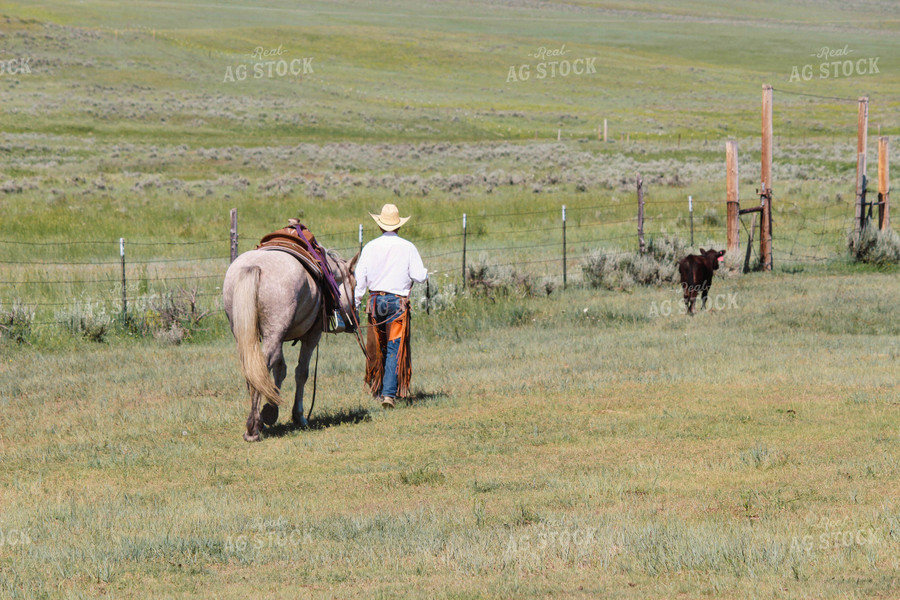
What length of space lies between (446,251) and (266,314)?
15.6m

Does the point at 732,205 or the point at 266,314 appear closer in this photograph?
the point at 266,314

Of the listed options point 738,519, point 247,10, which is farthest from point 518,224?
point 247,10

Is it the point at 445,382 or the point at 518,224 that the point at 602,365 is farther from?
the point at 518,224

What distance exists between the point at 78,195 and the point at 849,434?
28.0m

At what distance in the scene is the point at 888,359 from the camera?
12125mm

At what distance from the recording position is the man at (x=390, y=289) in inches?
417

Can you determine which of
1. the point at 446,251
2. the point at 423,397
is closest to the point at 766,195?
the point at 446,251

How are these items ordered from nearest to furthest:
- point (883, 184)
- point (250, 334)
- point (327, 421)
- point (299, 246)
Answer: point (250, 334) < point (299, 246) < point (327, 421) < point (883, 184)

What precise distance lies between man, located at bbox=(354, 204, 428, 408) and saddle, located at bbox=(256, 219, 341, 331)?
366 millimetres

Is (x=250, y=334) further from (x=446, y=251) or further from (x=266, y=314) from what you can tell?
(x=446, y=251)

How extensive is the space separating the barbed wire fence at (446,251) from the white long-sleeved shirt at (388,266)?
21.1 ft

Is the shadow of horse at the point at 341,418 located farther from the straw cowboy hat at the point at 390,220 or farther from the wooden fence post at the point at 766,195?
the wooden fence post at the point at 766,195

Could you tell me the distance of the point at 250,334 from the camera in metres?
9.10

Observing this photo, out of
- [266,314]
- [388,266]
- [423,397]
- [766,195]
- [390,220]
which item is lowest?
[423,397]
